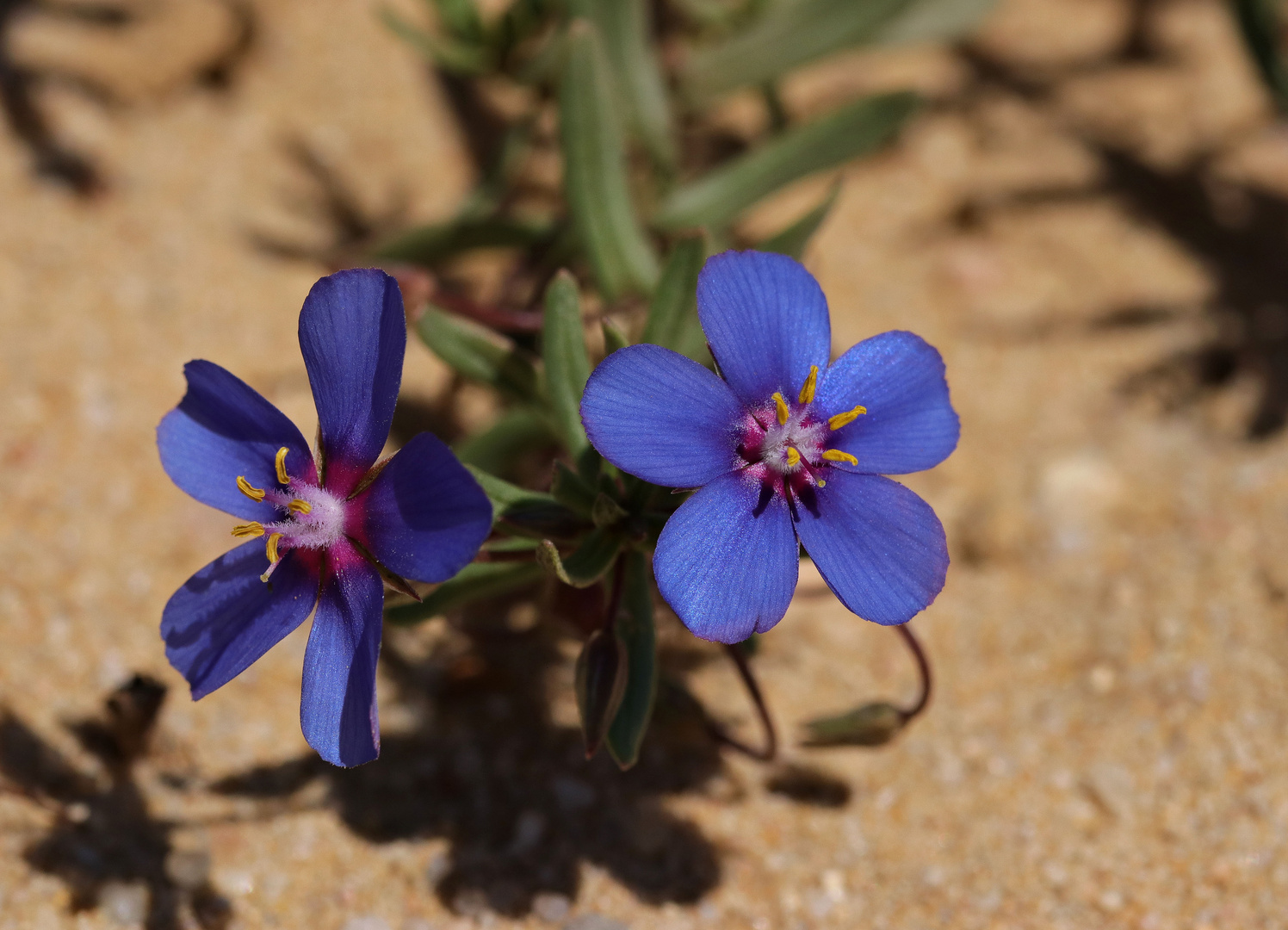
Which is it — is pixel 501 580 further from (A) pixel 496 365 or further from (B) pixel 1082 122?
(B) pixel 1082 122

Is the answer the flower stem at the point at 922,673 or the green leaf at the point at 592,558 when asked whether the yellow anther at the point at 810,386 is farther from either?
the flower stem at the point at 922,673

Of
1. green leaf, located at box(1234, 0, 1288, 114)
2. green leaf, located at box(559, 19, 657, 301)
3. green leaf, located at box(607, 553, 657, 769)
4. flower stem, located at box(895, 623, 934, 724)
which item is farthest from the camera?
green leaf, located at box(1234, 0, 1288, 114)

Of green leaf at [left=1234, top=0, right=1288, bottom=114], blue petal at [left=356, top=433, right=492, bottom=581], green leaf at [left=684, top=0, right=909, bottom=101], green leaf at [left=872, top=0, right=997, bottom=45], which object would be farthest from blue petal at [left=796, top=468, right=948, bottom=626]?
green leaf at [left=1234, top=0, right=1288, bottom=114]

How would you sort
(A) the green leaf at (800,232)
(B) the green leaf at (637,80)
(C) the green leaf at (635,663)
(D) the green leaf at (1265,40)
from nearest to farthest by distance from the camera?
1. (C) the green leaf at (635,663)
2. (A) the green leaf at (800,232)
3. (B) the green leaf at (637,80)
4. (D) the green leaf at (1265,40)

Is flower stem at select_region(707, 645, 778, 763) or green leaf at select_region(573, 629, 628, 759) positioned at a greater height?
green leaf at select_region(573, 629, 628, 759)

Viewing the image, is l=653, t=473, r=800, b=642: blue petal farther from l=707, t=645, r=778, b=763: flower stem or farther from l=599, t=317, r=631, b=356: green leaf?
l=707, t=645, r=778, b=763: flower stem

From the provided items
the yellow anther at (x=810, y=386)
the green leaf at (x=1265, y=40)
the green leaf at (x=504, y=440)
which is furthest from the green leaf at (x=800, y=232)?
the green leaf at (x=1265, y=40)
